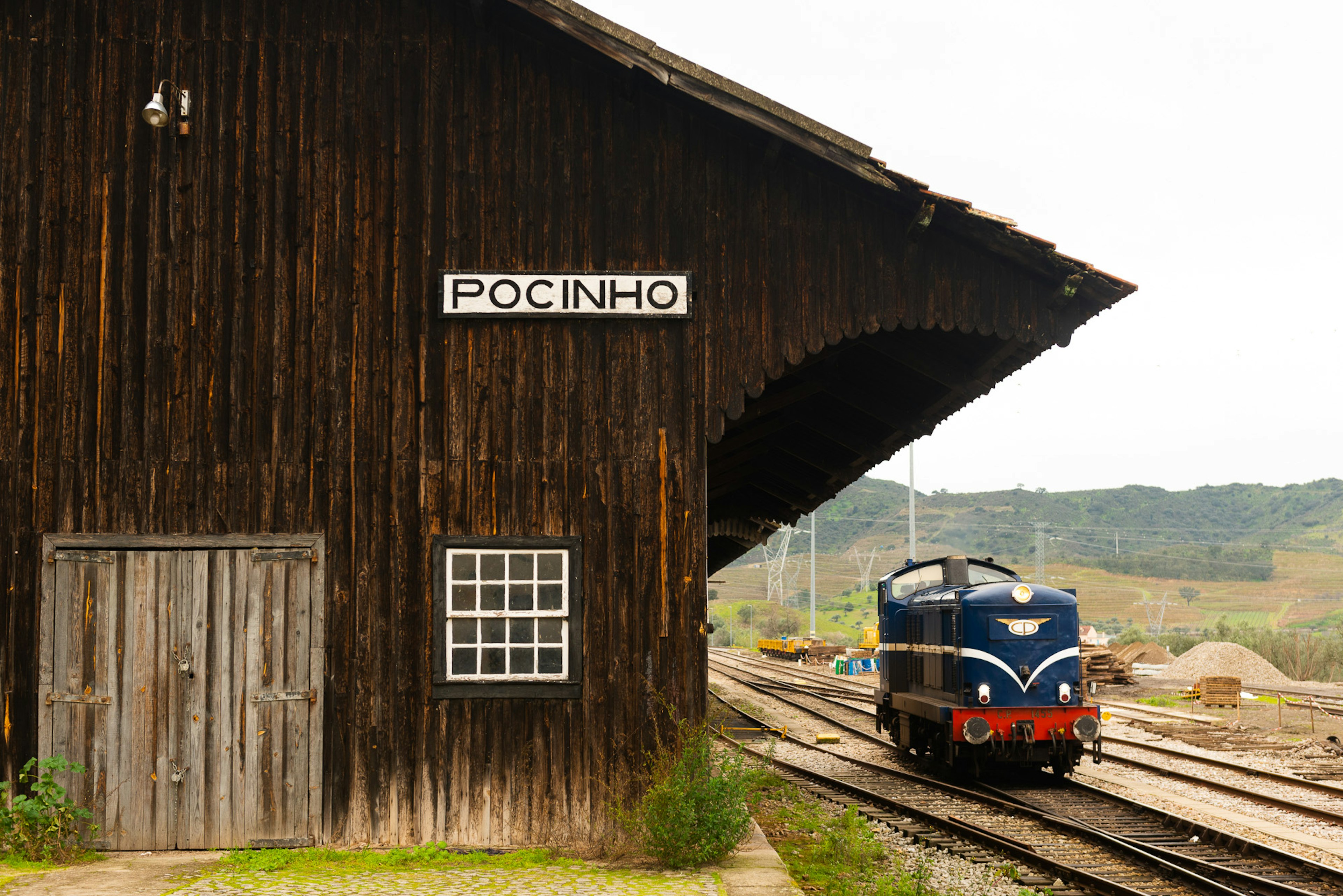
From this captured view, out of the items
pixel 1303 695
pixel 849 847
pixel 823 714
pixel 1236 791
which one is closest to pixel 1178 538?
pixel 1303 695

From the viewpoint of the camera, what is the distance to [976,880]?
30.7 ft

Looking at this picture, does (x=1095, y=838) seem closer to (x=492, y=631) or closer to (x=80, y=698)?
(x=492, y=631)

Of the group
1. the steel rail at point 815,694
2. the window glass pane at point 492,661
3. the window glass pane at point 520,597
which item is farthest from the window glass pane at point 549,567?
the steel rail at point 815,694

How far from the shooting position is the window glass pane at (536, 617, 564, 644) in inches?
356

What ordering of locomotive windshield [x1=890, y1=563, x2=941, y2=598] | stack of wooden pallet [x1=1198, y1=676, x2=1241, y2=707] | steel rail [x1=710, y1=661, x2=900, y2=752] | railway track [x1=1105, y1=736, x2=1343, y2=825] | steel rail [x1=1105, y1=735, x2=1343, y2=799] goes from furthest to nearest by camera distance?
stack of wooden pallet [x1=1198, y1=676, x2=1241, y2=707]
steel rail [x1=710, y1=661, x2=900, y2=752]
locomotive windshield [x1=890, y1=563, x2=941, y2=598]
steel rail [x1=1105, y1=735, x2=1343, y2=799]
railway track [x1=1105, y1=736, x2=1343, y2=825]

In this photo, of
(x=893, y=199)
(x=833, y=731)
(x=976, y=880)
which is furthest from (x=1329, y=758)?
(x=893, y=199)

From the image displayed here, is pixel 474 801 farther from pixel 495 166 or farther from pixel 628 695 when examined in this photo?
pixel 495 166

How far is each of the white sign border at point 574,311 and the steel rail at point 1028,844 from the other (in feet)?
13.9

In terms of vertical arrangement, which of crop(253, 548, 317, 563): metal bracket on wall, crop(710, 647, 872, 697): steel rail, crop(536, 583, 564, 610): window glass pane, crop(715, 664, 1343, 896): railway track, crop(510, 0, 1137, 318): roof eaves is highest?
crop(510, 0, 1137, 318): roof eaves

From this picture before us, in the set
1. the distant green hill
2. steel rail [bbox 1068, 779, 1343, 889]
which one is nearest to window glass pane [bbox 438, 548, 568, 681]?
steel rail [bbox 1068, 779, 1343, 889]

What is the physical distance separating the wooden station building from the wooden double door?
3cm

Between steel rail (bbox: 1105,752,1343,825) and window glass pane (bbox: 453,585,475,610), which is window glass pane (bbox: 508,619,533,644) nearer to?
window glass pane (bbox: 453,585,475,610)

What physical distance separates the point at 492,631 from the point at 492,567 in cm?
51

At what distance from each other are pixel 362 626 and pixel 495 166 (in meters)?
3.92
